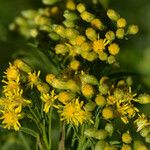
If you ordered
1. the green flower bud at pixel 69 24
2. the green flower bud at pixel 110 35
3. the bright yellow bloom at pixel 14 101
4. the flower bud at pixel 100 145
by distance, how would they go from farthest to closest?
the green flower bud at pixel 69 24, the green flower bud at pixel 110 35, the bright yellow bloom at pixel 14 101, the flower bud at pixel 100 145

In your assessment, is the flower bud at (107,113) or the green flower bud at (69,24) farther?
the green flower bud at (69,24)

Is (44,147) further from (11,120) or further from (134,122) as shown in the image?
(134,122)

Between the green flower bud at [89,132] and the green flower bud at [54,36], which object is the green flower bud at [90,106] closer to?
the green flower bud at [89,132]

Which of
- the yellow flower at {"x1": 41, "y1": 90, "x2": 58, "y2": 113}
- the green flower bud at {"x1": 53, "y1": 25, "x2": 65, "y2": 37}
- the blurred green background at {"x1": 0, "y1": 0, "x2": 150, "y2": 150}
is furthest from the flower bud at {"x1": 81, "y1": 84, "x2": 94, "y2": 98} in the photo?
the blurred green background at {"x1": 0, "y1": 0, "x2": 150, "y2": 150}

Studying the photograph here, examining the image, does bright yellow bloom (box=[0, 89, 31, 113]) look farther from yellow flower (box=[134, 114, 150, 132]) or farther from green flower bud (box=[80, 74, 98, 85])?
yellow flower (box=[134, 114, 150, 132])

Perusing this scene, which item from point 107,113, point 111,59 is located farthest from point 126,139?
point 111,59

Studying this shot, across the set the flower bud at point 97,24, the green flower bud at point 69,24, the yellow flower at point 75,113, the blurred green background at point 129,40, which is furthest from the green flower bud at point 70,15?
the yellow flower at point 75,113

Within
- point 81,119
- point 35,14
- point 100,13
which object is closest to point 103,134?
point 81,119
